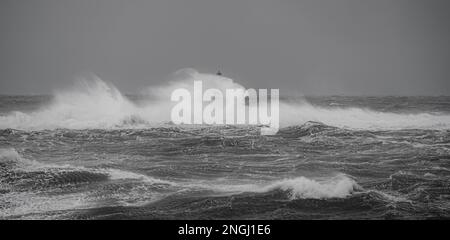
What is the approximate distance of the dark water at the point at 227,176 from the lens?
37.4 feet

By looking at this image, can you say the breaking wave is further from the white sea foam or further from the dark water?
Result: the white sea foam

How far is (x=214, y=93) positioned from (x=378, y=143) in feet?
95.7

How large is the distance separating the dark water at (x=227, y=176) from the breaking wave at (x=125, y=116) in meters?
6.39

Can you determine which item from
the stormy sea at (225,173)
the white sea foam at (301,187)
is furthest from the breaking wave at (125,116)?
the white sea foam at (301,187)

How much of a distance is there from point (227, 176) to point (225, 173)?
560 millimetres

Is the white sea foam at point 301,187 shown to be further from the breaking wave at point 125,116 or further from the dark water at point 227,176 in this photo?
the breaking wave at point 125,116

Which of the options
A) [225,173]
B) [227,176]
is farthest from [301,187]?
[225,173]

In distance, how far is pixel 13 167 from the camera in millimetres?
16312

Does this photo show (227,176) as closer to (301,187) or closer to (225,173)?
(225,173)
